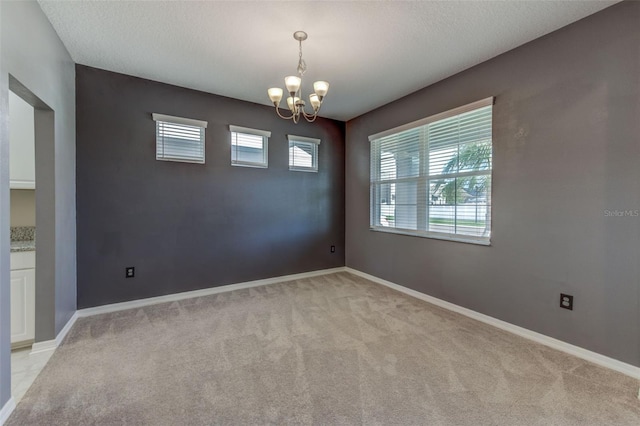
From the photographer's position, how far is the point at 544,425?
1.52m

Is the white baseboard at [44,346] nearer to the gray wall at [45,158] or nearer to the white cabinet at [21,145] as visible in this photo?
the gray wall at [45,158]

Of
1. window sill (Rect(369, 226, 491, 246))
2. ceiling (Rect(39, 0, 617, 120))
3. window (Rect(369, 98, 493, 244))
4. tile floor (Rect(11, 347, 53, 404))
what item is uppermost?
ceiling (Rect(39, 0, 617, 120))

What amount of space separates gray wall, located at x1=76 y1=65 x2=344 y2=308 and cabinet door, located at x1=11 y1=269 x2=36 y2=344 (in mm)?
467

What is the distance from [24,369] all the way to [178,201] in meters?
2.01

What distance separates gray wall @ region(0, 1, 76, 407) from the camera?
1.60 metres

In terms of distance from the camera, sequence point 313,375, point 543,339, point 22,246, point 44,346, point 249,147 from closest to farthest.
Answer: point 313,375, point 44,346, point 543,339, point 22,246, point 249,147

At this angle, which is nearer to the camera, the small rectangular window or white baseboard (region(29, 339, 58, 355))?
white baseboard (region(29, 339, 58, 355))

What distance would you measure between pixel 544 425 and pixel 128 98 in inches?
180

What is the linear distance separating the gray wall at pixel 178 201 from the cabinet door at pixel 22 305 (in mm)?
467

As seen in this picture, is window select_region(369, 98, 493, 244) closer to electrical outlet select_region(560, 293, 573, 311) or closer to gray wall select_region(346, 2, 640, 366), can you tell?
gray wall select_region(346, 2, 640, 366)

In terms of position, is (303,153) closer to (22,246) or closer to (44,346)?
(22,246)

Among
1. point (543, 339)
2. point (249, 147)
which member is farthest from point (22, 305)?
point (543, 339)

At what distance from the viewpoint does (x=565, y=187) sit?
233 cm

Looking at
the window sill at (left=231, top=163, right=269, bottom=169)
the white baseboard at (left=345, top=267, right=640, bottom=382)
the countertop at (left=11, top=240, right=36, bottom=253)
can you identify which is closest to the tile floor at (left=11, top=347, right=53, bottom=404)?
the countertop at (left=11, top=240, right=36, bottom=253)
